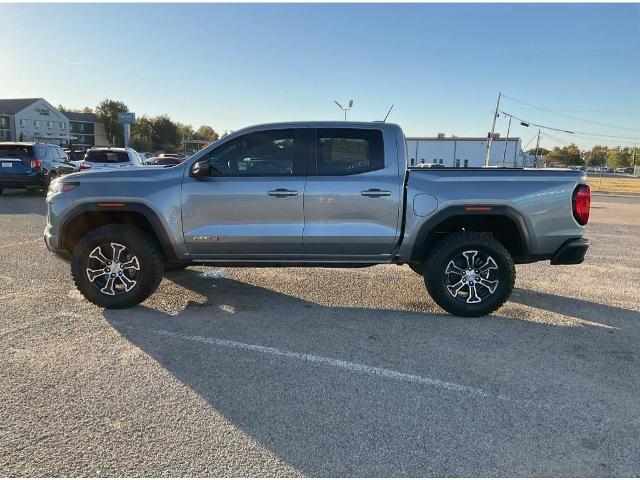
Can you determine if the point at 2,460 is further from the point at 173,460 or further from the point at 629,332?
the point at 629,332

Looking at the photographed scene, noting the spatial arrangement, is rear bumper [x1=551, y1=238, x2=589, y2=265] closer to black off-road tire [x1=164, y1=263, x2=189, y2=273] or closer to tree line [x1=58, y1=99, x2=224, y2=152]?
black off-road tire [x1=164, y1=263, x2=189, y2=273]

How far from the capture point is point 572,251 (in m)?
4.73

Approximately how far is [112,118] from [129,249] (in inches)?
4256

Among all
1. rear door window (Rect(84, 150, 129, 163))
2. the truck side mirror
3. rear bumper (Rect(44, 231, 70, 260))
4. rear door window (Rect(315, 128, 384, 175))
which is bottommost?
rear bumper (Rect(44, 231, 70, 260))

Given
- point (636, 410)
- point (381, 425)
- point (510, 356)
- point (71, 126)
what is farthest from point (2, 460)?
point (71, 126)

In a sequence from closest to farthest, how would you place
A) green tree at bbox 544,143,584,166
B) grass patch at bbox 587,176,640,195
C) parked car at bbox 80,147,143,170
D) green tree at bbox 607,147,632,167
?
1. parked car at bbox 80,147,143,170
2. grass patch at bbox 587,176,640,195
3. green tree at bbox 544,143,584,166
4. green tree at bbox 607,147,632,167

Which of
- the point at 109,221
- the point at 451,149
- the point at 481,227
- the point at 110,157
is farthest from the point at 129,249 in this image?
the point at 451,149

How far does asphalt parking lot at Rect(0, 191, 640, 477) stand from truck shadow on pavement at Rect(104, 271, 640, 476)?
0.01m

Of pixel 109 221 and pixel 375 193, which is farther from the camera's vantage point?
pixel 109 221

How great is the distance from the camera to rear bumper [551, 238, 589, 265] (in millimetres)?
4715

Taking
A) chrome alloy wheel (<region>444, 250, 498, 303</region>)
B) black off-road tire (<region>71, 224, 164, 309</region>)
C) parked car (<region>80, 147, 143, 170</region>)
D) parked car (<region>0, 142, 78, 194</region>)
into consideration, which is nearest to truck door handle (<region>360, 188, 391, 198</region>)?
chrome alloy wheel (<region>444, 250, 498, 303</region>)

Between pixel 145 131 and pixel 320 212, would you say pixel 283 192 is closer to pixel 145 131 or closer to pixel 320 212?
pixel 320 212

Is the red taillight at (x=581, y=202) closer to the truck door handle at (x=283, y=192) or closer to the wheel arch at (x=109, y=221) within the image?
the truck door handle at (x=283, y=192)

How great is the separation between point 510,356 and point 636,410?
3.20ft
